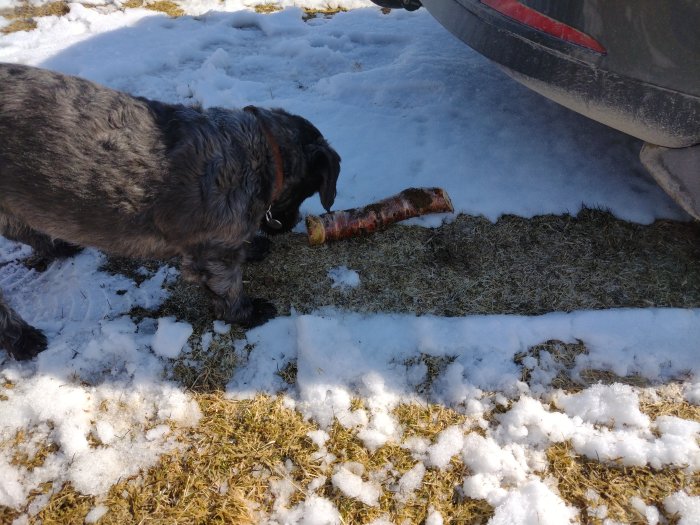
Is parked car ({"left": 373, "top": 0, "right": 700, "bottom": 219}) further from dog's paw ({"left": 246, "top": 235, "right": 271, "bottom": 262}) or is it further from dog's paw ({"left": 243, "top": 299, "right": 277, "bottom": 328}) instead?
dog's paw ({"left": 243, "top": 299, "right": 277, "bottom": 328})

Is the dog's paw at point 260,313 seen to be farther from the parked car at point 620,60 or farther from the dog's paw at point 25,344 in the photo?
the parked car at point 620,60

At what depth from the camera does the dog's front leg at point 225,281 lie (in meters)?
3.35

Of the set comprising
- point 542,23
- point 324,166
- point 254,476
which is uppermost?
point 542,23

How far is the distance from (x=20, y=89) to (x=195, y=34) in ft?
13.8

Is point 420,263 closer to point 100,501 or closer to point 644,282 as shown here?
point 644,282

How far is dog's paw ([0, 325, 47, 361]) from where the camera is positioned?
10.7ft

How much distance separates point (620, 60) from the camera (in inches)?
122

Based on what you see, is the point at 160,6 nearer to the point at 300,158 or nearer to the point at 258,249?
the point at 258,249

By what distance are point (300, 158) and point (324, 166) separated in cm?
20

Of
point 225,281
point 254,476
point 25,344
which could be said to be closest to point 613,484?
point 254,476

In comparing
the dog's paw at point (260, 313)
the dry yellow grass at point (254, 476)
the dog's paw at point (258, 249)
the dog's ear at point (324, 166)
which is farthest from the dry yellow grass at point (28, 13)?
the dry yellow grass at point (254, 476)

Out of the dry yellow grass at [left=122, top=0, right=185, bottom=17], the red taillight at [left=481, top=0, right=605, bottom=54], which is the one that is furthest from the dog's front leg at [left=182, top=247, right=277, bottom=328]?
the dry yellow grass at [left=122, top=0, right=185, bottom=17]

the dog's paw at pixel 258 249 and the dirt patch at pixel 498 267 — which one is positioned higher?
the dog's paw at pixel 258 249

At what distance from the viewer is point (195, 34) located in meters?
6.38
